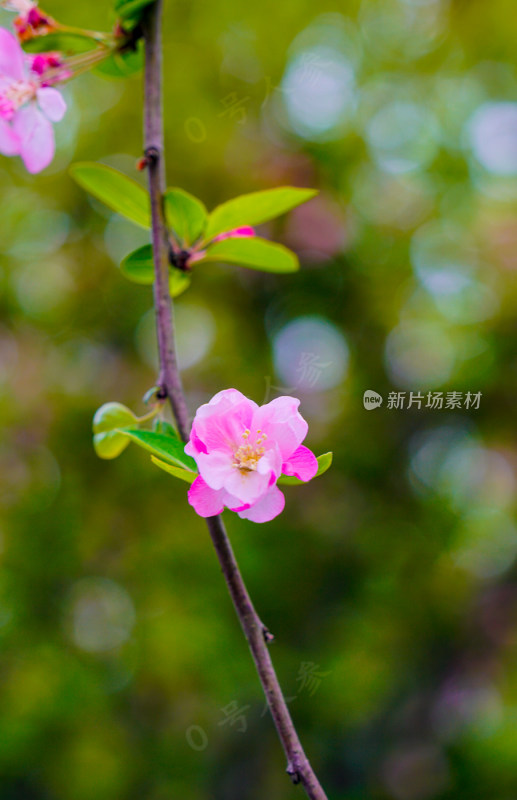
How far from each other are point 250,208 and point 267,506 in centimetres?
29

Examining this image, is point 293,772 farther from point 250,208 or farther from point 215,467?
point 250,208

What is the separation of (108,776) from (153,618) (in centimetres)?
42

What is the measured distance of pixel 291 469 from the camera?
1.11 ft

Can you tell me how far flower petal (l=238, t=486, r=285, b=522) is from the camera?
12.9 inches

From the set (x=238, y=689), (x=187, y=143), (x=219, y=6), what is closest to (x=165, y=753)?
(x=238, y=689)

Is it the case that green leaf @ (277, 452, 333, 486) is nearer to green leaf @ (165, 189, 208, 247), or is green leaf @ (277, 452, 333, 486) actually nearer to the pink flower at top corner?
green leaf @ (165, 189, 208, 247)

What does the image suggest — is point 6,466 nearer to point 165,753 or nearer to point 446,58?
point 165,753

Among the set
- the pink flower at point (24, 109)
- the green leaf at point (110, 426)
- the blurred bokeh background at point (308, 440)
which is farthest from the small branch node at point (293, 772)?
the blurred bokeh background at point (308, 440)

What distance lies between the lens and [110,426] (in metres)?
0.46

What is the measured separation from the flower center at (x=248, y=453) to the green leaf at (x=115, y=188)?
0.89 ft

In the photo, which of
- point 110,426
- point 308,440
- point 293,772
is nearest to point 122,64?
point 110,426

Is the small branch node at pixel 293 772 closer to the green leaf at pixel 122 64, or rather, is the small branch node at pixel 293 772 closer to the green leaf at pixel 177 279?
the green leaf at pixel 177 279

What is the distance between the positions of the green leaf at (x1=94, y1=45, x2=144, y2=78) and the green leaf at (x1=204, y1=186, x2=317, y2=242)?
0.14m

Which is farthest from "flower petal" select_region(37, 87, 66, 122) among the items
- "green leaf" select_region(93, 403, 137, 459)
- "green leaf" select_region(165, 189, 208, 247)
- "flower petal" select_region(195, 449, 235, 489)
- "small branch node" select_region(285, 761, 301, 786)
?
"small branch node" select_region(285, 761, 301, 786)
